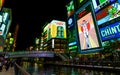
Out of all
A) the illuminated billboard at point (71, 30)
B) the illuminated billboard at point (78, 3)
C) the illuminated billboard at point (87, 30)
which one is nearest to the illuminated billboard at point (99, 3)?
the illuminated billboard at point (87, 30)

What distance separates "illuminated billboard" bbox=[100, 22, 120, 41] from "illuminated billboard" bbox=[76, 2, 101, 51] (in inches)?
174

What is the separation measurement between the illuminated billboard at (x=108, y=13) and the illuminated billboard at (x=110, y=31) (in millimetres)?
1875

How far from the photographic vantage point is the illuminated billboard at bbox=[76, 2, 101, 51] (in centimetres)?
6569

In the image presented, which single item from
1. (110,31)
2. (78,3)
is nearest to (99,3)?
(110,31)

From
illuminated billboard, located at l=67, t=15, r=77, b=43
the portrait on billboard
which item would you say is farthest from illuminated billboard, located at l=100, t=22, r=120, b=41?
illuminated billboard, located at l=67, t=15, r=77, b=43

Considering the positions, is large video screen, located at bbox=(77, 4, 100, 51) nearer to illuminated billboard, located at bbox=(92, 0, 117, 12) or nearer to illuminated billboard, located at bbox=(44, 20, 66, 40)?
illuminated billboard, located at bbox=(92, 0, 117, 12)

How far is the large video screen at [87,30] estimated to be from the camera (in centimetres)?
6612

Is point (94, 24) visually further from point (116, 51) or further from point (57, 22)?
point (57, 22)

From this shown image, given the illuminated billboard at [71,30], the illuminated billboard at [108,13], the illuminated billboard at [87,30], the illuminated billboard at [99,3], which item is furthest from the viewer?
the illuminated billboard at [71,30]

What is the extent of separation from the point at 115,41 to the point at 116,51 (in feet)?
10.7

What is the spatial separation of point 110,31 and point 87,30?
51.9ft

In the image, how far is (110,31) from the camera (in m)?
54.8

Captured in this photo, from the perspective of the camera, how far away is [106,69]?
3288cm

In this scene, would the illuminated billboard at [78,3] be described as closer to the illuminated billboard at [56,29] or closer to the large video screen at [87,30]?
the large video screen at [87,30]
